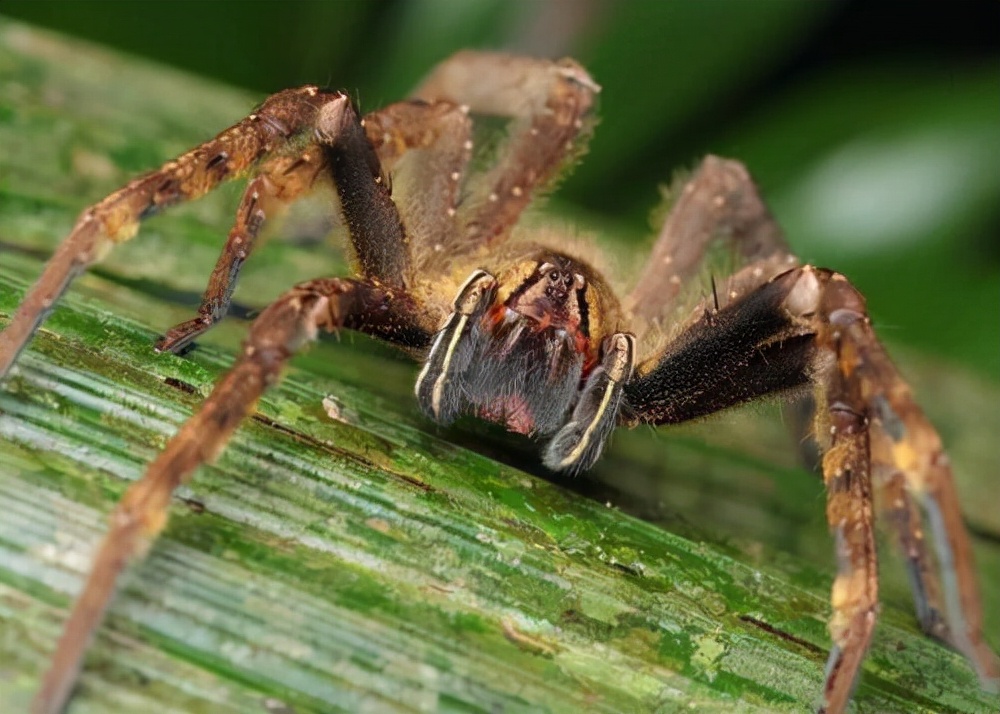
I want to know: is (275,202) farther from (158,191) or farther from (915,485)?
(915,485)

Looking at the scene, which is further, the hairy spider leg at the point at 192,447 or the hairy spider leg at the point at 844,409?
the hairy spider leg at the point at 844,409

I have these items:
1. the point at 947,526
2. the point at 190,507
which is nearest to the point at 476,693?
the point at 190,507

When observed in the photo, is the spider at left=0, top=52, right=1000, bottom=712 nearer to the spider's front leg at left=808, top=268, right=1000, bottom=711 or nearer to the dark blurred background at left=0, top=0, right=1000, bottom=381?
the spider's front leg at left=808, top=268, right=1000, bottom=711

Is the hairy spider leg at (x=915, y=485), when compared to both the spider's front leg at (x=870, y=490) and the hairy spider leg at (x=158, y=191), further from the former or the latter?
the hairy spider leg at (x=158, y=191)

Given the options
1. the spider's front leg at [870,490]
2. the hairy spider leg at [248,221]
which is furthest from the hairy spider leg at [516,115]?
the spider's front leg at [870,490]

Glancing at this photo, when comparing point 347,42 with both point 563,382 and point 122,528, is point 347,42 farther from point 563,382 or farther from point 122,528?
point 122,528

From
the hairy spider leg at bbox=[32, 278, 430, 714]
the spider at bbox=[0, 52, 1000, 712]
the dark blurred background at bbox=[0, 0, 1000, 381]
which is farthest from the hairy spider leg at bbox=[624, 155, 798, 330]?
the hairy spider leg at bbox=[32, 278, 430, 714]
